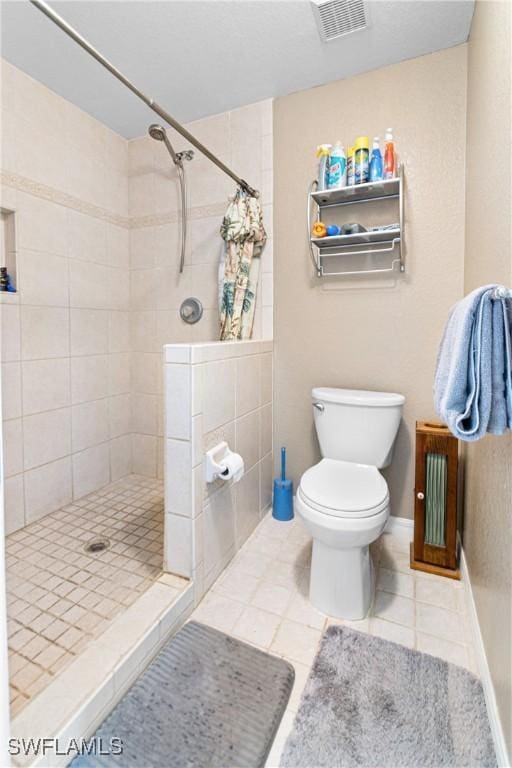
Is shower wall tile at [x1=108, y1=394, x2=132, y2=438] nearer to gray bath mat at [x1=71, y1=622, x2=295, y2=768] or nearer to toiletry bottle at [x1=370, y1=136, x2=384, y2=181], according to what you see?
gray bath mat at [x1=71, y1=622, x2=295, y2=768]

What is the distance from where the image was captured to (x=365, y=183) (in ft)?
5.83

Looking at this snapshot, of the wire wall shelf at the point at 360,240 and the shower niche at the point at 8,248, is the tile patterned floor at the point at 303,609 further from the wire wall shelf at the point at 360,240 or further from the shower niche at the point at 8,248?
the shower niche at the point at 8,248

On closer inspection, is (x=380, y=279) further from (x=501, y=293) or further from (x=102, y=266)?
(x=102, y=266)

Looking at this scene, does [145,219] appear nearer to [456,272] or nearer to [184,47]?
[184,47]

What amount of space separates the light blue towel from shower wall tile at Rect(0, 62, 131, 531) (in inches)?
74.4

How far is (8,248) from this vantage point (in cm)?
187

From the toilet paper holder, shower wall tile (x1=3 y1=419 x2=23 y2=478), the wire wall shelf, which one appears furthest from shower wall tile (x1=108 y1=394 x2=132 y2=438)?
the wire wall shelf

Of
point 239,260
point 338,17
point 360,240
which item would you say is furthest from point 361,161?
point 239,260

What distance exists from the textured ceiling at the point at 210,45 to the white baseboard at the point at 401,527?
7.34ft

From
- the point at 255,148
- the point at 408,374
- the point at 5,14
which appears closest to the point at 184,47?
the point at 255,148

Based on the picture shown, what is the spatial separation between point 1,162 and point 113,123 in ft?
2.69

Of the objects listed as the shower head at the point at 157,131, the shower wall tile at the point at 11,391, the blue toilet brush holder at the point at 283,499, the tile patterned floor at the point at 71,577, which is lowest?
the tile patterned floor at the point at 71,577

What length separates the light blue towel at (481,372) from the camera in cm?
82

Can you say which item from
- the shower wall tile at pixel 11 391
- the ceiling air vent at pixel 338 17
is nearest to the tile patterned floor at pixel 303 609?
the shower wall tile at pixel 11 391
